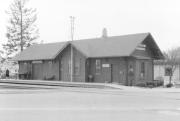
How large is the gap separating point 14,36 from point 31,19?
16.9 ft

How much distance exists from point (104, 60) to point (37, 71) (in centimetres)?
1147

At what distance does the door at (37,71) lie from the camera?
4231 centimetres

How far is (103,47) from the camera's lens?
122 feet

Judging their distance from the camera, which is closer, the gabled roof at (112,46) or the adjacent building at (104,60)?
the gabled roof at (112,46)

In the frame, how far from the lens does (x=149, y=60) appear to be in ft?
123

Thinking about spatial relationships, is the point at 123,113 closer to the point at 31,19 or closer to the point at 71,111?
the point at 71,111

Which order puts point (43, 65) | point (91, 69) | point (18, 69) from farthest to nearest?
point (18, 69) < point (43, 65) < point (91, 69)

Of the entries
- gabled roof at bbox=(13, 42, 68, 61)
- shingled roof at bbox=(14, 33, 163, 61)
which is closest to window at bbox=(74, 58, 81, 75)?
shingled roof at bbox=(14, 33, 163, 61)

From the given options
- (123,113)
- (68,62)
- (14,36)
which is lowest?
(123,113)

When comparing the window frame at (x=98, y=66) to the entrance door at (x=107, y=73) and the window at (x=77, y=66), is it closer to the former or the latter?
the entrance door at (x=107, y=73)

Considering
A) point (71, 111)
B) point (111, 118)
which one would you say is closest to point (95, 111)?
point (71, 111)

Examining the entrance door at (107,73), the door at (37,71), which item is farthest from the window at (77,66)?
the door at (37,71)

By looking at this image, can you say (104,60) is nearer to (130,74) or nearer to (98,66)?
(98,66)

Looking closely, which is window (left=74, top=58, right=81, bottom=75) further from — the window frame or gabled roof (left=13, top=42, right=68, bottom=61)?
gabled roof (left=13, top=42, right=68, bottom=61)
